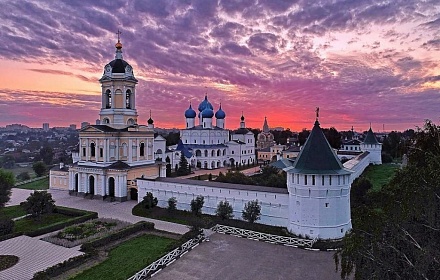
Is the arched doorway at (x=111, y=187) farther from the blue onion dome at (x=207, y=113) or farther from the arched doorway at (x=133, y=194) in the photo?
the blue onion dome at (x=207, y=113)

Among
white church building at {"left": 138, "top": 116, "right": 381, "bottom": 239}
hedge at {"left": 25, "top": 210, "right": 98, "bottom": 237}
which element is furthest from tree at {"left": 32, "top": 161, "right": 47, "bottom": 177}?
white church building at {"left": 138, "top": 116, "right": 381, "bottom": 239}

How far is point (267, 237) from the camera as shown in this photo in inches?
640

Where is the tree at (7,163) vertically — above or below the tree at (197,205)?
above

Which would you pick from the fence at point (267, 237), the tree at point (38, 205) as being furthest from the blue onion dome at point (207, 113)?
the fence at point (267, 237)

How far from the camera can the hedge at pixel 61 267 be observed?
12097mm

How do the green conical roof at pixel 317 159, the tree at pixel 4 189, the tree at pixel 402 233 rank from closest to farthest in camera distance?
the tree at pixel 402 233 < the green conical roof at pixel 317 159 < the tree at pixel 4 189

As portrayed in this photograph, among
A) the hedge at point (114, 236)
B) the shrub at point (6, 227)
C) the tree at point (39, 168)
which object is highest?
the tree at point (39, 168)

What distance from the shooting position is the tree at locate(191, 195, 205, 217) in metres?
20.8

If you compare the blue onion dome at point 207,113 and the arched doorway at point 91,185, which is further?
the blue onion dome at point 207,113

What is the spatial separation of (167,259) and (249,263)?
127 inches

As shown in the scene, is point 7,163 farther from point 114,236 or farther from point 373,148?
point 373,148

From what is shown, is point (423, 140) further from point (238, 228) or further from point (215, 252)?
point (238, 228)

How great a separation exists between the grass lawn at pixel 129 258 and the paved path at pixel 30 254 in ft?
6.03

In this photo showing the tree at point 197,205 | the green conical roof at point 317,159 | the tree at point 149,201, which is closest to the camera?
the green conical roof at point 317,159
